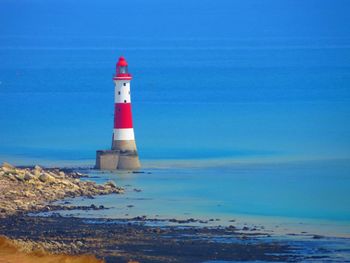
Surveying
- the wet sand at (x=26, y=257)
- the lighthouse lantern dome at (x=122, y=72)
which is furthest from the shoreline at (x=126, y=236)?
the lighthouse lantern dome at (x=122, y=72)

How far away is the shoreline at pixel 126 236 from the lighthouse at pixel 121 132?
4092 mm

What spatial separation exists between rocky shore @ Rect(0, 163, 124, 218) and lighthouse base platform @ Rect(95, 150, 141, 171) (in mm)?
2409

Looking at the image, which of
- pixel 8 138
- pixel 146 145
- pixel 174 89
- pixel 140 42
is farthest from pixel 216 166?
pixel 140 42

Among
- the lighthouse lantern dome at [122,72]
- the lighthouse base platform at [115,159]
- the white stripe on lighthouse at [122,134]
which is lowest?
the lighthouse base platform at [115,159]

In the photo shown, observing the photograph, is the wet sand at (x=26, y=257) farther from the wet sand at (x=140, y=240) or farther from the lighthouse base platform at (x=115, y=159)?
the lighthouse base platform at (x=115, y=159)

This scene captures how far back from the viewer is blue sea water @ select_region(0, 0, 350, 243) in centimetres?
2433

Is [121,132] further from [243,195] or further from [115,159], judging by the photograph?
[243,195]

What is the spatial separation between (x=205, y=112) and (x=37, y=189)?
2648cm

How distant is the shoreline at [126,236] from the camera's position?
53.1 feet

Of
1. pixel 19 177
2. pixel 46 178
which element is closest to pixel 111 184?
pixel 46 178

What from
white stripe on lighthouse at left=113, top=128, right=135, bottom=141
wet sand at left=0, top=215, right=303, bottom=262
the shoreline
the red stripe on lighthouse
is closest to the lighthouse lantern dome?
the red stripe on lighthouse

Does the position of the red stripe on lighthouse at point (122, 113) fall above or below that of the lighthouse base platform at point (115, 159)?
above

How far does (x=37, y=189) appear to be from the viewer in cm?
2083

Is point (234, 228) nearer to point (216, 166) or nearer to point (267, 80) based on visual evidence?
point (216, 166)
